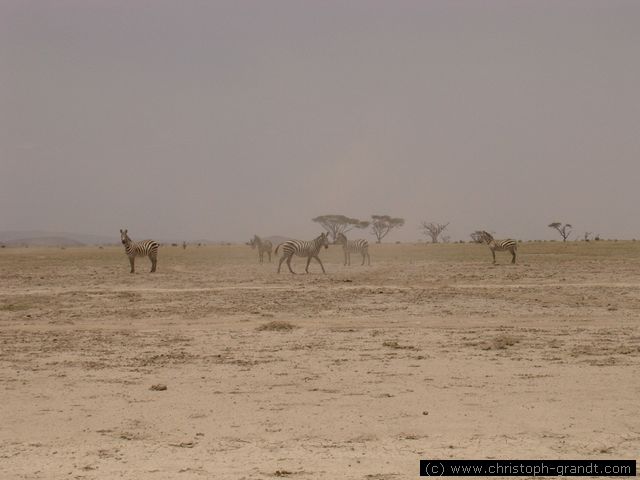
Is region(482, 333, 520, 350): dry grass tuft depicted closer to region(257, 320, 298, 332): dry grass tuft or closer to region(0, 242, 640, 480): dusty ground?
region(0, 242, 640, 480): dusty ground

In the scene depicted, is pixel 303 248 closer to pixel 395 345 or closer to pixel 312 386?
pixel 395 345

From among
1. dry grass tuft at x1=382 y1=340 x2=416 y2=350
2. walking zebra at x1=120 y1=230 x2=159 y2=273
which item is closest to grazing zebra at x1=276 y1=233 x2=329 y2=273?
walking zebra at x1=120 y1=230 x2=159 y2=273

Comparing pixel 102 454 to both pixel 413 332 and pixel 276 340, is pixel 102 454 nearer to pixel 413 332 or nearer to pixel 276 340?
pixel 276 340

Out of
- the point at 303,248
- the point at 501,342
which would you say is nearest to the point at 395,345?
the point at 501,342

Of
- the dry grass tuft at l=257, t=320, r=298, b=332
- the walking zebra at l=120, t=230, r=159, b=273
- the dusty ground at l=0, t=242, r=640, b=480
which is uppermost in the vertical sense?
the walking zebra at l=120, t=230, r=159, b=273

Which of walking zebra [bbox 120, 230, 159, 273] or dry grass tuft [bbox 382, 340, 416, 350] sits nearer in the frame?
dry grass tuft [bbox 382, 340, 416, 350]

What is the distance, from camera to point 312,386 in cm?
787

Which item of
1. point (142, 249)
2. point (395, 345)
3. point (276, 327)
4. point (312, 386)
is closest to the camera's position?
point (312, 386)

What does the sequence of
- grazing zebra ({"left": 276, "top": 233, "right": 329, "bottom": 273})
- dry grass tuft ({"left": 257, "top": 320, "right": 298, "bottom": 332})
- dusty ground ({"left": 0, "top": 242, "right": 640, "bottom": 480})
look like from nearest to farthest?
dusty ground ({"left": 0, "top": 242, "right": 640, "bottom": 480}) → dry grass tuft ({"left": 257, "top": 320, "right": 298, "bottom": 332}) → grazing zebra ({"left": 276, "top": 233, "right": 329, "bottom": 273})

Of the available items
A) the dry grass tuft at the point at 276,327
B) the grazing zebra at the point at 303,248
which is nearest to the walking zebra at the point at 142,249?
the grazing zebra at the point at 303,248

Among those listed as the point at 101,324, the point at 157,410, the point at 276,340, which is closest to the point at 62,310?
the point at 101,324

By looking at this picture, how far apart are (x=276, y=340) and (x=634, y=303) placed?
970cm

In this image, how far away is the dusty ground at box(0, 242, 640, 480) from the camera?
5.50 m

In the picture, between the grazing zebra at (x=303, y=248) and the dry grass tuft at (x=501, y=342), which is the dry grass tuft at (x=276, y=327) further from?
the grazing zebra at (x=303, y=248)
